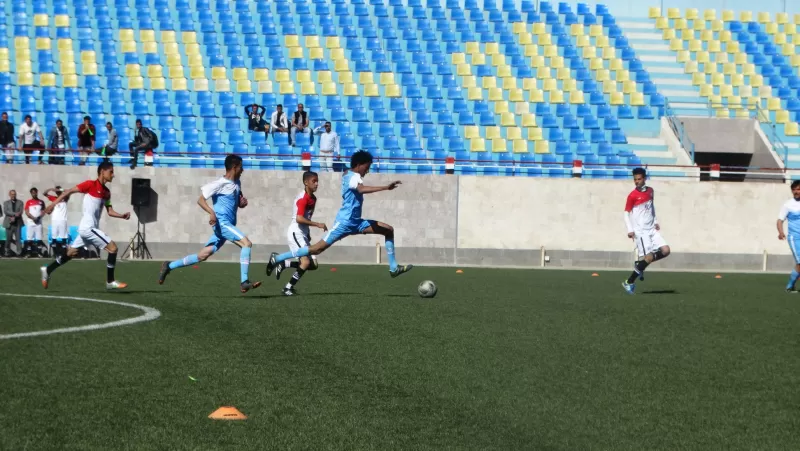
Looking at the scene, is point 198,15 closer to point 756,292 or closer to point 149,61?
point 149,61

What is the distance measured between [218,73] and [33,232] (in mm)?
8615

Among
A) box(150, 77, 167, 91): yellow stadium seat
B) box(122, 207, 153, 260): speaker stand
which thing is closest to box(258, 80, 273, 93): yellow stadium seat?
box(150, 77, 167, 91): yellow stadium seat

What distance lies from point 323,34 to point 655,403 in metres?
30.6

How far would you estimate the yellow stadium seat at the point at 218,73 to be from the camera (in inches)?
1330

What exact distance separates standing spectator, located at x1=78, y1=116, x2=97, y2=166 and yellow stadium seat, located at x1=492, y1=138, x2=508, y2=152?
1145 centimetres

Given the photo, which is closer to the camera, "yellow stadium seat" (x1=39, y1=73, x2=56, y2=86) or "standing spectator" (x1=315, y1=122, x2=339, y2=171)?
"standing spectator" (x1=315, y1=122, x2=339, y2=171)

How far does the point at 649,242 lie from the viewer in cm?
1819

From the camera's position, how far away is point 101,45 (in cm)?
3444

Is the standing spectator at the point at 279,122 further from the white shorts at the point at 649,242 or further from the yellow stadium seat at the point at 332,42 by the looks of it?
the white shorts at the point at 649,242

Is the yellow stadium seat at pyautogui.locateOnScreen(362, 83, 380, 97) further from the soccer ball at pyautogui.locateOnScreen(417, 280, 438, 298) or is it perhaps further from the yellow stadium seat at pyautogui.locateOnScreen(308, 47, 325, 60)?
the soccer ball at pyautogui.locateOnScreen(417, 280, 438, 298)

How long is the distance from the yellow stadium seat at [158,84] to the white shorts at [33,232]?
6735 millimetres

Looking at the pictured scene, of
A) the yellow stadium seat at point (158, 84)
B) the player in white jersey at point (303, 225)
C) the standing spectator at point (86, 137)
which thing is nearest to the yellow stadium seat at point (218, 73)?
the yellow stadium seat at point (158, 84)

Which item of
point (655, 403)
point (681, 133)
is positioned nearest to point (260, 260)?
point (681, 133)

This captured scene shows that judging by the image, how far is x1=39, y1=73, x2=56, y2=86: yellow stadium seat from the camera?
3259 cm
